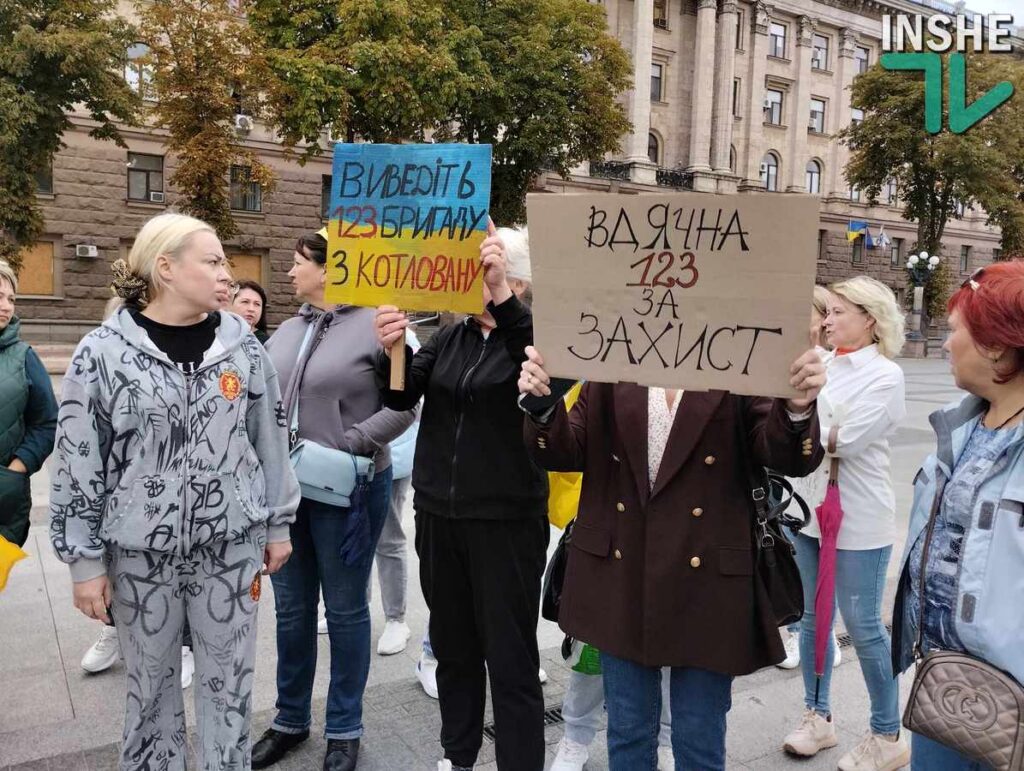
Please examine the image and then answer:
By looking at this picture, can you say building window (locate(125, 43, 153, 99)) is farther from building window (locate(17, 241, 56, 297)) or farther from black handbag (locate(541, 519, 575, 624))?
black handbag (locate(541, 519, 575, 624))

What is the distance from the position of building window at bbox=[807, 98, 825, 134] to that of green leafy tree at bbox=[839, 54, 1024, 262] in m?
7.40

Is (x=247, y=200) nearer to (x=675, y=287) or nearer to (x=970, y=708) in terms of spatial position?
(x=675, y=287)

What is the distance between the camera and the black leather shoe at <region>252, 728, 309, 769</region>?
3166 mm

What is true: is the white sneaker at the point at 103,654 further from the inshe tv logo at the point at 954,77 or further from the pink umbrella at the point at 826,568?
Answer: the inshe tv logo at the point at 954,77

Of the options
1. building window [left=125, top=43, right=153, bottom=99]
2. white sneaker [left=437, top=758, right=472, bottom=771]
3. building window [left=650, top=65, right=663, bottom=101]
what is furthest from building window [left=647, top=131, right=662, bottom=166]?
white sneaker [left=437, top=758, right=472, bottom=771]

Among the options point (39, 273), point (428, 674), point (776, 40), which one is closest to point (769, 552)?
point (428, 674)

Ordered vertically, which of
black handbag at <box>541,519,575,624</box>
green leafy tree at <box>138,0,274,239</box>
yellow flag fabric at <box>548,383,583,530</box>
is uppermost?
green leafy tree at <box>138,0,274,239</box>

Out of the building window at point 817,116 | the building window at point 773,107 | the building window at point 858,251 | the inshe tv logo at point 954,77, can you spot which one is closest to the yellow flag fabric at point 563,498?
the inshe tv logo at point 954,77

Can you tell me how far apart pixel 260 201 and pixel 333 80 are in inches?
310

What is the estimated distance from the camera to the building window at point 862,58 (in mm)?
42328

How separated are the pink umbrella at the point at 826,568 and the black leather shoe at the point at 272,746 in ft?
6.77

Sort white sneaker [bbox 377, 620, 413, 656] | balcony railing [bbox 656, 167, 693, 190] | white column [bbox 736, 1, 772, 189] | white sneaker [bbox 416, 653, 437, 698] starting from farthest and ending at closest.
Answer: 1. white column [bbox 736, 1, 772, 189]
2. balcony railing [bbox 656, 167, 693, 190]
3. white sneaker [bbox 377, 620, 413, 656]
4. white sneaker [bbox 416, 653, 437, 698]

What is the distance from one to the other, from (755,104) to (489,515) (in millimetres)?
39957

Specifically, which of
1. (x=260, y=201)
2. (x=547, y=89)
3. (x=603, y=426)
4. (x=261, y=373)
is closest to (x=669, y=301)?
(x=603, y=426)
